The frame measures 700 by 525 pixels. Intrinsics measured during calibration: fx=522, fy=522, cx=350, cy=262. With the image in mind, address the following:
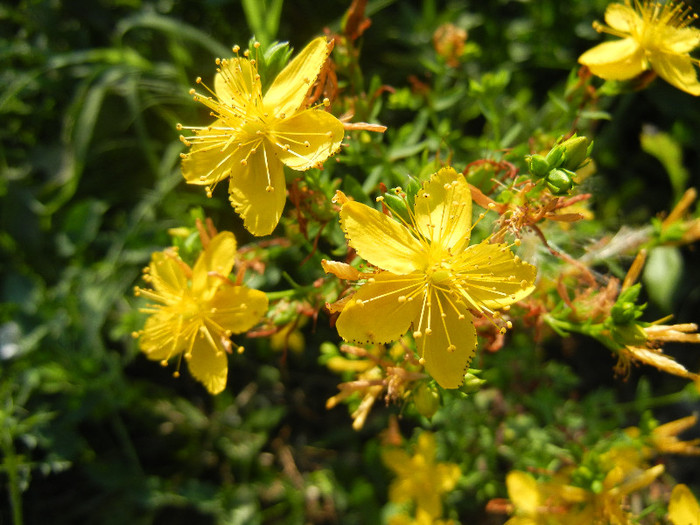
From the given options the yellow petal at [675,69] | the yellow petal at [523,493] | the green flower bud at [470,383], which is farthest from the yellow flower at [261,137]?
the yellow petal at [523,493]

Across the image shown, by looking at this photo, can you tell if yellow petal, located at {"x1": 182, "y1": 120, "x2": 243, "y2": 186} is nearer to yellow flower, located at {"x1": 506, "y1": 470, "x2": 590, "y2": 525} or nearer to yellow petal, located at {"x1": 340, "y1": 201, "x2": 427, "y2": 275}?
yellow petal, located at {"x1": 340, "y1": 201, "x2": 427, "y2": 275}

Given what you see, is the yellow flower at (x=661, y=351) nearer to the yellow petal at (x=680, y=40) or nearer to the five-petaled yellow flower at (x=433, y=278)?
the five-petaled yellow flower at (x=433, y=278)

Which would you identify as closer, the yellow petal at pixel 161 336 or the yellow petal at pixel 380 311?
the yellow petal at pixel 380 311

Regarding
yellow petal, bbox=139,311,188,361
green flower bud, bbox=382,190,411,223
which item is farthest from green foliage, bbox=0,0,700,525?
green flower bud, bbox=382,190,411,223

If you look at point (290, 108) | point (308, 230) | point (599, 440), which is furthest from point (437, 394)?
point (599, 440)

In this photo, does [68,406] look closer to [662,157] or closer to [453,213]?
[453,213]

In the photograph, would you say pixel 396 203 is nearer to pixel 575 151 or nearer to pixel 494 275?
pixel 494 275
